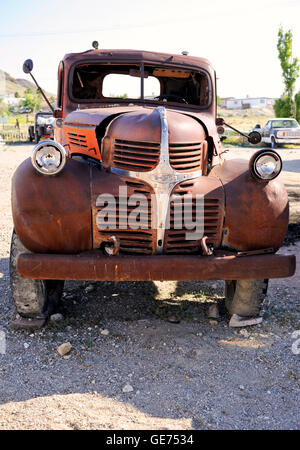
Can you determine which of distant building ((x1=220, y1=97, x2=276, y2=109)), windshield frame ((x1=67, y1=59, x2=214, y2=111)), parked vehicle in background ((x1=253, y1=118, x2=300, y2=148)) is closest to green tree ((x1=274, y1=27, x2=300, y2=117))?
parked vehicle in background ((x1=253, y1=118, x2=300, y2=148))

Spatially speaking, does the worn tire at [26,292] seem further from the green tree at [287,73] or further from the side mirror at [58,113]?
the green tree at [287,73]

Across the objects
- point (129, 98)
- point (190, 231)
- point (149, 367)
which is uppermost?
point (129, 98)

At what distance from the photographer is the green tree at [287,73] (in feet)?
98.3

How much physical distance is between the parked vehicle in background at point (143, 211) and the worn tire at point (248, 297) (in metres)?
0.06

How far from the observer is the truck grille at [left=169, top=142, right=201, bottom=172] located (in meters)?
3.41

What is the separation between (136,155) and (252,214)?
0.96 metres

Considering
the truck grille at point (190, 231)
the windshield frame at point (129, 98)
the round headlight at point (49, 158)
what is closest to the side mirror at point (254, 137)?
the windshield frame at point (129, 98)

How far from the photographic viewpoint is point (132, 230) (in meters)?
3.31

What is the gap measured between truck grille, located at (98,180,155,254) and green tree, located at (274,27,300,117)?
2874 centimetres

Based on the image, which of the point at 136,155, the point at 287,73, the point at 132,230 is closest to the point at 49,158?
the point at 136,155

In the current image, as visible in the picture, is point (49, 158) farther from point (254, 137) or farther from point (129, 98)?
point (254, 137)

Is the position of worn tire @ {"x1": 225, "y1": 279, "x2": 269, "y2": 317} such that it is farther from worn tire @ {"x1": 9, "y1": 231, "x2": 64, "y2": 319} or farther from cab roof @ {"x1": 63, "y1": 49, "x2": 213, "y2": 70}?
cab roof @ {"x1": 63, "y1": 49, "x2": 213, "y2": 70}
